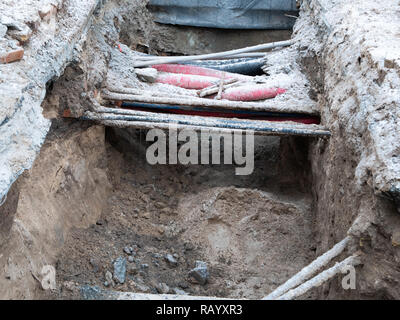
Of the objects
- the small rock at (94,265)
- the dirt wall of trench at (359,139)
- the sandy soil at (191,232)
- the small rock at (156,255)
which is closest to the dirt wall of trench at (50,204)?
the sandy soil at (191,232)

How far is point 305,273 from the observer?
3158mm

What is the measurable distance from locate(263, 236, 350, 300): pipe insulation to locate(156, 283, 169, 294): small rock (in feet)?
3.55

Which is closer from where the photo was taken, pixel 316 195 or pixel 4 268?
pixel 4 268

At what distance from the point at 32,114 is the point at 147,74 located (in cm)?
230

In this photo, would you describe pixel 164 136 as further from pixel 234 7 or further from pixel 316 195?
pixel 234 7

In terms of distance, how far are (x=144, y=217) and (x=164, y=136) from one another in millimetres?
1229

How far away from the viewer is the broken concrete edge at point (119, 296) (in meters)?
3.13

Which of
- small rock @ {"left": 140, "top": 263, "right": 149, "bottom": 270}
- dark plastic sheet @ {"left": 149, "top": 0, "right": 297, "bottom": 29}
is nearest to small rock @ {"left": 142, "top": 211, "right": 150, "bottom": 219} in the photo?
small rock @ {"left": 140, "top": 263, "right": 149, "bottom": 270}

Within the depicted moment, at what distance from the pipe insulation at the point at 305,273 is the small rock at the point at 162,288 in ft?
3.55

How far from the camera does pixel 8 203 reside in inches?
119

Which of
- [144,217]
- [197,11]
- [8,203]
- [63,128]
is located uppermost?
[197,11]

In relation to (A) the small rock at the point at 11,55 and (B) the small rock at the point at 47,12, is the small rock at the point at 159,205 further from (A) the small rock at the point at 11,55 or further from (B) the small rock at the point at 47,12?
(A) the small rock at the point at 11,55

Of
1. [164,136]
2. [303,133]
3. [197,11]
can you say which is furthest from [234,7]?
[303,133]

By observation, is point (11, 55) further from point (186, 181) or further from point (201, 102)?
point (186, 181)
